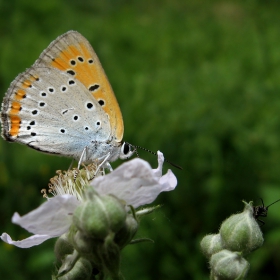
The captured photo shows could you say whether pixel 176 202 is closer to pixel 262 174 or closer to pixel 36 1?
pixel 262 174

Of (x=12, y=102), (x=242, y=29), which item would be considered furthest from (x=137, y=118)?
(x=242, y=29)

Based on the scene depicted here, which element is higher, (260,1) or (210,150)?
(260,1)

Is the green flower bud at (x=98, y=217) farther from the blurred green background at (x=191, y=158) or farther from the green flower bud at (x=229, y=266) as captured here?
the blurred green background at (x=191, y=158)

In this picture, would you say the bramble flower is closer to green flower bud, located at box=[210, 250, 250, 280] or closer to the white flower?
the white flower

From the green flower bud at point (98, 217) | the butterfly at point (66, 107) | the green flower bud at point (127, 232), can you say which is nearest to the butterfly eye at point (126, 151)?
the butterfly at point (66, 107)

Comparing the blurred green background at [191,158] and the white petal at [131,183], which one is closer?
the white petal at [131,183]

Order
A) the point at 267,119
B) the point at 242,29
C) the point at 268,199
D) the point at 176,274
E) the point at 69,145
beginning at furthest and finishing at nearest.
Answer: the point at 242,29 → the point at 267,119 → the point at 176,274 → the point at 268,199 → the point at 69,145

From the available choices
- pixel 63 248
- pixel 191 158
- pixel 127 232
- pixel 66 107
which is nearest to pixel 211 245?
pixel 127 232
